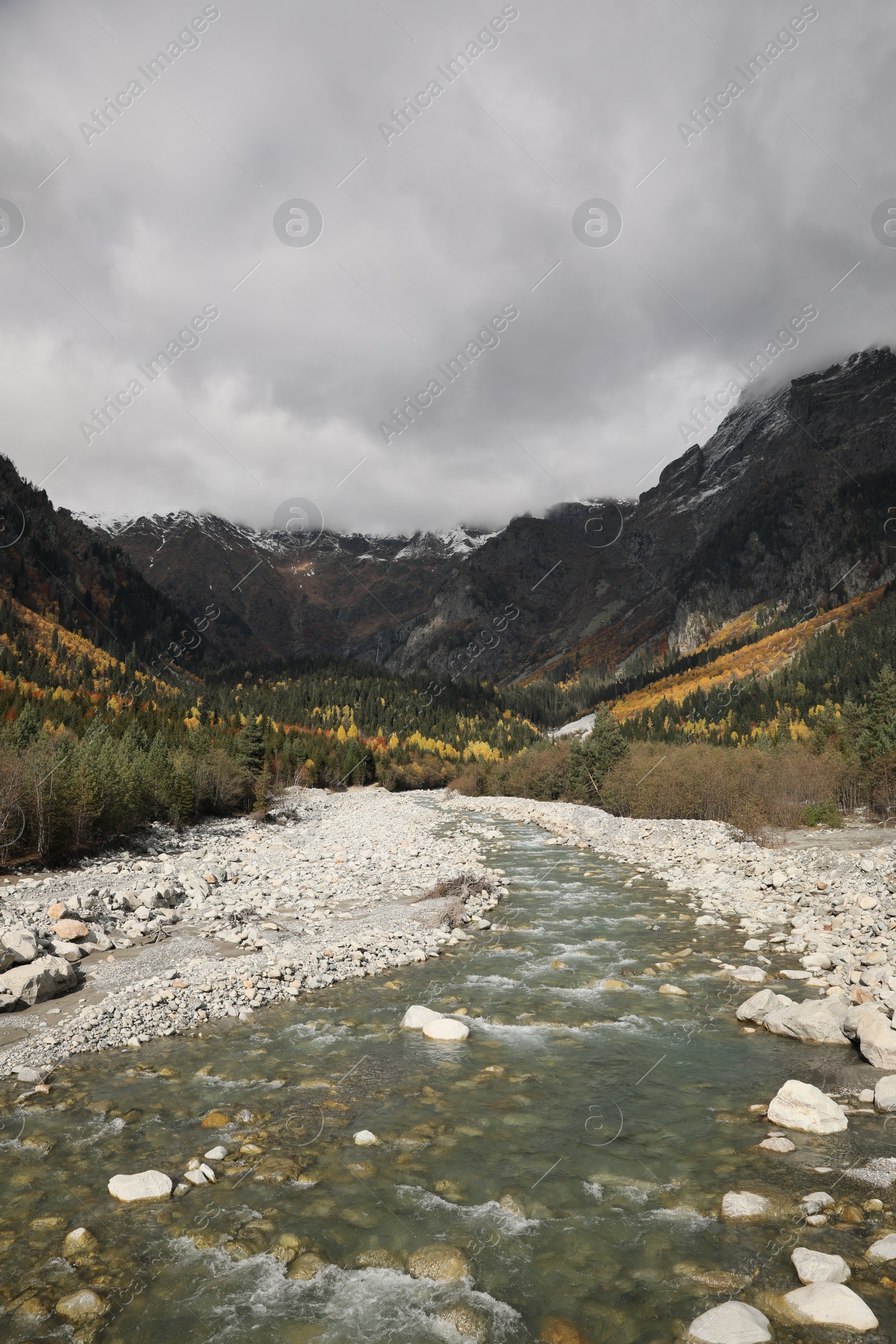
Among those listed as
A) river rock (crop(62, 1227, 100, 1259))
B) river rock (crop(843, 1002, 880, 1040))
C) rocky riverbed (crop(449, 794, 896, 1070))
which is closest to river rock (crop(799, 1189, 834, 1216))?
rocky riverbed (crop(449, 794, 896, 1070))

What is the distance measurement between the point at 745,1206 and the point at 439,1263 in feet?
12.0

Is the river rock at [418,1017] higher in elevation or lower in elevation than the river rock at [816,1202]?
lower

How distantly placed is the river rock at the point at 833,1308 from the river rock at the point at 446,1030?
763cm

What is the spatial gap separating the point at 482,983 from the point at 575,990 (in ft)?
7.62

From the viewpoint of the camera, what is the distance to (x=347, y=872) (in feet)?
104

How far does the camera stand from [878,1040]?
35.6 ft

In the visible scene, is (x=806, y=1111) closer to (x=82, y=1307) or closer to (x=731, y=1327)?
(x=731, y=1327)

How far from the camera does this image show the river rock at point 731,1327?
224 inches

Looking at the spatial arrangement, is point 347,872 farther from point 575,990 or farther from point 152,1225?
point 152,1225

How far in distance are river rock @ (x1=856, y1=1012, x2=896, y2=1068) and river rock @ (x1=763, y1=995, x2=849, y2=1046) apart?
18.8 inches

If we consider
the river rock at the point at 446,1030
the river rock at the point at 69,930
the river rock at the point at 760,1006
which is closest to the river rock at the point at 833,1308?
the river rock at the point at 760,1006

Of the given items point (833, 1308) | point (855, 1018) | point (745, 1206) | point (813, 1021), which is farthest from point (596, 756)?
point (833, 1308)

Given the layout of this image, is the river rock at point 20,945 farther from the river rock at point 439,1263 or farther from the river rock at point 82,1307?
the river rock at point 439,1263

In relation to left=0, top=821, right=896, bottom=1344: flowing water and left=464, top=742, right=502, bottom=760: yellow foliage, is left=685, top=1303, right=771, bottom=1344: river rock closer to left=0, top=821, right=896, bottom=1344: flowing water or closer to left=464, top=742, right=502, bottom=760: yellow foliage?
left=0, top=821, right=896, bottom=1344: flowing water
